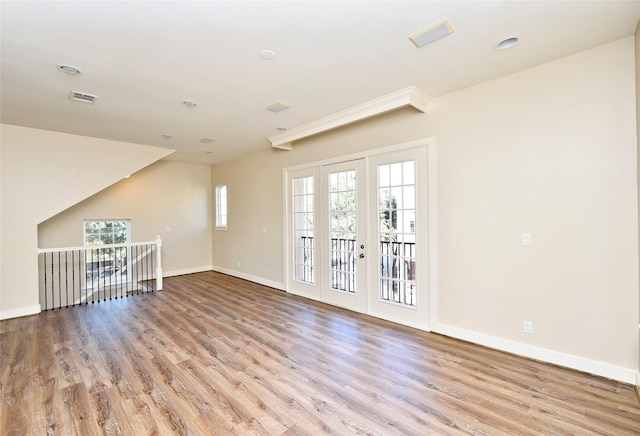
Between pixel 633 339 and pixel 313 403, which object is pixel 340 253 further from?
pixel 633 339

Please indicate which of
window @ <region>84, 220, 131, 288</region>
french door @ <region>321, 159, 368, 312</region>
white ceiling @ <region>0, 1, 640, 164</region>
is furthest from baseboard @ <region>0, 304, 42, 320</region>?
french door @ <region>321, 159, 368, 312</region>

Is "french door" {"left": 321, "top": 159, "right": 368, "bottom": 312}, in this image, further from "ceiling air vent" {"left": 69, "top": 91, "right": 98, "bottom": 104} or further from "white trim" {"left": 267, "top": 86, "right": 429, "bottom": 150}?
"ceiling air vent" {"left": 69, "top": 91, "right": 98, "bottom": 104}

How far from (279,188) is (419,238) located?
306 centimetres

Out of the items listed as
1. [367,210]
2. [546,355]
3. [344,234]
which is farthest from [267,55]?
[546,355]

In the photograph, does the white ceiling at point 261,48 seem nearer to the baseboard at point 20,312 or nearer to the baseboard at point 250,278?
the baseboard at point 20,312

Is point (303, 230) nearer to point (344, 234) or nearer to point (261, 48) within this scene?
point (344, 234)

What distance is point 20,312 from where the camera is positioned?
14.4 ft

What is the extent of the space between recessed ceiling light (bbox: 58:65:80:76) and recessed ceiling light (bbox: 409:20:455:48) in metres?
3.08

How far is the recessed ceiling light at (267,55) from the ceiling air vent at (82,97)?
225cm

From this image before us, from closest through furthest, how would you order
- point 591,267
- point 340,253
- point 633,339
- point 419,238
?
1. point 633,339
2. point 591,267
3. point 419,238
4. point 340,253

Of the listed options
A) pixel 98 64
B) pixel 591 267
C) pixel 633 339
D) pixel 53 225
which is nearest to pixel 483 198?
pixel 591 267

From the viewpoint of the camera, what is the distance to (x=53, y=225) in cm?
548

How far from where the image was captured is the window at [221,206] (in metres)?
7.60

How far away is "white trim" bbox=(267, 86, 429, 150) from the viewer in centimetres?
334
